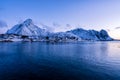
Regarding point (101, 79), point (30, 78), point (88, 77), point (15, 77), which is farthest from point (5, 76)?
point (101, 79)

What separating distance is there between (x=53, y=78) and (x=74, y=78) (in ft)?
11.7

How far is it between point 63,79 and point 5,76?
9.94m

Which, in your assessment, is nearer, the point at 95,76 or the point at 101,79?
the point at 101,79

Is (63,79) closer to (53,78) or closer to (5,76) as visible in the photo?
(53,78)

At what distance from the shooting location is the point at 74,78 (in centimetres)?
2462

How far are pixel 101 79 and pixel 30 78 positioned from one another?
1171cm

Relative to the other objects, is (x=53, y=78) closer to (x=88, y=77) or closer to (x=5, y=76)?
(x=88, y=77)

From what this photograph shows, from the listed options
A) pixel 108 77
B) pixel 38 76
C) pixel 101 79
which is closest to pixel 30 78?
pixel 38 76

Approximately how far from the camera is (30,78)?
23875 mm

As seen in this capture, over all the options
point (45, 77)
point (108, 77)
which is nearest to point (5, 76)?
→ point (45, 77)

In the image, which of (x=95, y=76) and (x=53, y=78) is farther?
(x=95, y=76)

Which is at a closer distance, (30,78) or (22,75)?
(30,78)

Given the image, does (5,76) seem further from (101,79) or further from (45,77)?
(101,79)

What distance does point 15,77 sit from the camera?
24.3m
